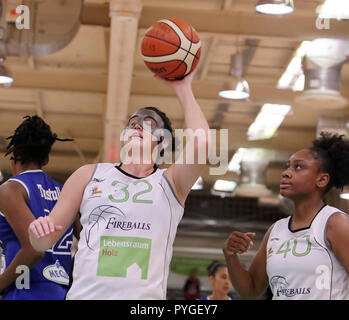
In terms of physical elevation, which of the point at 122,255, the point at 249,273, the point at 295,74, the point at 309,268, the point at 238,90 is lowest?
the point at 249,273

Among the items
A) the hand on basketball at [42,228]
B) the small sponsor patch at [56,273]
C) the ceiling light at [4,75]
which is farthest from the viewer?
the ceiling light at [4,75]

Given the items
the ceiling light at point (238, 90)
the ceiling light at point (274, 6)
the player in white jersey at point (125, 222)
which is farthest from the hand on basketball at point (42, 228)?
the ceiling light at point (238, 90)

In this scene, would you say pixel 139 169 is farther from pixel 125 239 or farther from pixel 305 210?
pixel 305 210

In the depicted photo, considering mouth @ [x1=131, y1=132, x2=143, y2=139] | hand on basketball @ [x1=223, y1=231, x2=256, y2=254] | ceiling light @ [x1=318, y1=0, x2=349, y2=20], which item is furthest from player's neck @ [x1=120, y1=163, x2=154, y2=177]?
ceiling light @ [x1=318, y1=0, x2=349, y2=20]

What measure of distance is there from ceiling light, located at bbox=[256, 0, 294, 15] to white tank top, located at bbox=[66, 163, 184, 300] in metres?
2.94

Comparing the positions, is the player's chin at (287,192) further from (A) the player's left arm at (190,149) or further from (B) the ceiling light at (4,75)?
(B) the ceiling light at (4,75)

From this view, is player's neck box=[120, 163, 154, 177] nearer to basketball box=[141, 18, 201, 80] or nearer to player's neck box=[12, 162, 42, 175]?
basketball box=[141, 18, 201, 80]

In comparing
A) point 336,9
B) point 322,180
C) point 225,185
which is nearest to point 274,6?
point 336,9

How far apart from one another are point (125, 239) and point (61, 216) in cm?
25

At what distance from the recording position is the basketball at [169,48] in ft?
8.89

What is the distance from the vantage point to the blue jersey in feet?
9.38

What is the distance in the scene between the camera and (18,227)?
2807mm
